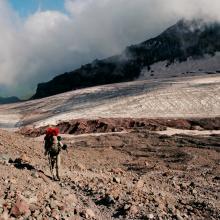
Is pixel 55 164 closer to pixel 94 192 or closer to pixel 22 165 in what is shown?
pixel 22 165

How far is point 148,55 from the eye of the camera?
112 meters

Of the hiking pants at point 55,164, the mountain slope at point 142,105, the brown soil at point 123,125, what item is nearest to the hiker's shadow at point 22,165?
the hiking pants at point 55,164

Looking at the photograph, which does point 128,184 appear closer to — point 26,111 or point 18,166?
point 18,166

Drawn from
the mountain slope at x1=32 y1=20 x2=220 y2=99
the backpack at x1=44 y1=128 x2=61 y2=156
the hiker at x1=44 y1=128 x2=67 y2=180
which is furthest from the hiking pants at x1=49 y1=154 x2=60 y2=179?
the mountain slope at x1=32 y1=20 x2=220 y2=99

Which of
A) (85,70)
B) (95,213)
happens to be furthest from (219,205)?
(85,70)

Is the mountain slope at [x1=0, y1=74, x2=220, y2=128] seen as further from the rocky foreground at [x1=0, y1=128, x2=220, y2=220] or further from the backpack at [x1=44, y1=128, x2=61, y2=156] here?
the backpack at [x1=44, y1=128, x2=61, y2=156]

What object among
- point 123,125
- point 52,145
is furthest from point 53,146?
point 123,125

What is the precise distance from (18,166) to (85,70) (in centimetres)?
10850

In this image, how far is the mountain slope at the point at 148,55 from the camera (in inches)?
4060

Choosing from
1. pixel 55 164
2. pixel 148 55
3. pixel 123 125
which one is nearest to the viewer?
pixel 55 164

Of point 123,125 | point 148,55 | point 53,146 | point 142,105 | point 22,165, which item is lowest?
point 123,125

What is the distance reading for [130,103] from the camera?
5862cm

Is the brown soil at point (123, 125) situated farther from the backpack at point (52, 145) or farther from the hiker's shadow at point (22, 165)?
the backpack at point (52, 145)

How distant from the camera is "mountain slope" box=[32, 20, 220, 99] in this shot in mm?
103125
